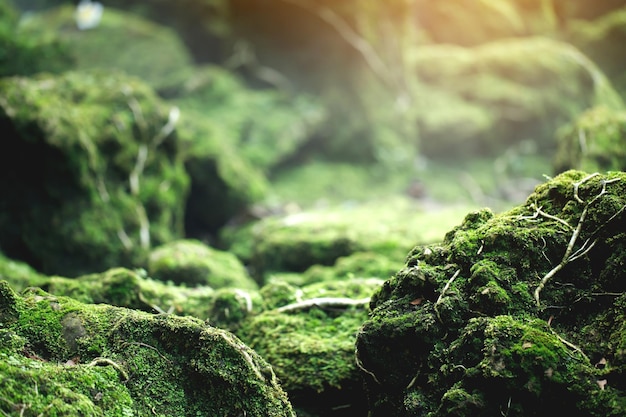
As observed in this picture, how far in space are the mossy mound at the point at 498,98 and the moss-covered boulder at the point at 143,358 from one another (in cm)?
1363

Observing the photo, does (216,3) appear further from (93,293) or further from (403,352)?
(403,352)

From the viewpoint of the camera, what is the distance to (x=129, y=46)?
1372cm

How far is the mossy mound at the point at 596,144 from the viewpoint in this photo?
7.83m

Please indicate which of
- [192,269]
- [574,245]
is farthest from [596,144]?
[192,269]

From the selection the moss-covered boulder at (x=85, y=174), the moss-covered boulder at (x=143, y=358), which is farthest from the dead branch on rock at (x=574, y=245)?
the moss-covered boulder at (x=85, y=174)

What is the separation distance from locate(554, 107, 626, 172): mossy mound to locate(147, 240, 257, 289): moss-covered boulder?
5.27 meters

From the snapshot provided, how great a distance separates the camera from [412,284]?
11.6 feet

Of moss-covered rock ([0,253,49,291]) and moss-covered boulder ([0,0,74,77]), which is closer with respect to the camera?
moss-covered rock ([0,253,49,291])

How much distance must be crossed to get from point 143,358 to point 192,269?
3108 millimetres

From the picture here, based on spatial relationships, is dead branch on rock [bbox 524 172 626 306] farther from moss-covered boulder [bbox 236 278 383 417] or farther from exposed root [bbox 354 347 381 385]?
moss-covered boulder [bbox 236 278 383 417]

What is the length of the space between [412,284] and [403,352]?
46 cm

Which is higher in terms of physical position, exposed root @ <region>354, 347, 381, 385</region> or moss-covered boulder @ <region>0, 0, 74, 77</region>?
moss-covered boulder @ <region>0, 0, 74, 77</region>

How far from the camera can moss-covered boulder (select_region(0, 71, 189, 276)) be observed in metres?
6.46

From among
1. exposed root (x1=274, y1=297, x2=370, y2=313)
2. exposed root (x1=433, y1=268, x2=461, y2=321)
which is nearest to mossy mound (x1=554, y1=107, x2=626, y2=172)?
exposed root (x1=274, y1=297, x2=370, y2=313)
